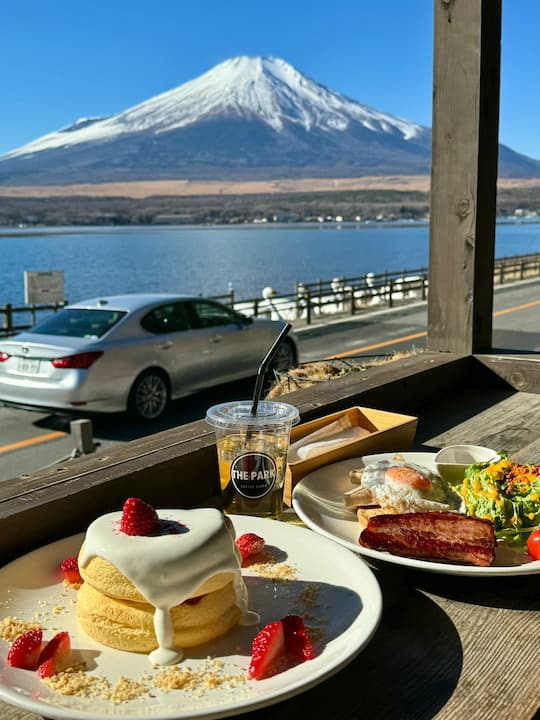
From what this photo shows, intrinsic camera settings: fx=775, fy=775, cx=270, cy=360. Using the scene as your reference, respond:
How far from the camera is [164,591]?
1.17 m

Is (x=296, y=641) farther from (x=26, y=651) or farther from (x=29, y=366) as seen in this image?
(x=29, y=366)

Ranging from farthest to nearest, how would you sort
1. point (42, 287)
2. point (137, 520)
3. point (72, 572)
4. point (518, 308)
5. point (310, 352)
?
point (518, 308) → point (42, 287) → point (310, 352) → point (72, 572) → point (137, 520)

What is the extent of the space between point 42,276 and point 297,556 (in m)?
18.5

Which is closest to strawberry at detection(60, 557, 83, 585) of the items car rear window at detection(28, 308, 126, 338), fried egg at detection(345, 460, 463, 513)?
fried egg at detection(345, 460, 463, 513)

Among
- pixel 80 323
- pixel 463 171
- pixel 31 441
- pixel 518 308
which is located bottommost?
pixel 518 308

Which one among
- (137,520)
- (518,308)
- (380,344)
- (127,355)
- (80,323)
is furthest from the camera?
(518,308)

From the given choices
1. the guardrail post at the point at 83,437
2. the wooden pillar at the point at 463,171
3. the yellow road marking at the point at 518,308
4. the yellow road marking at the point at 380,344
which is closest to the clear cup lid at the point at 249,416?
the wooden pillar at the point at 463,171

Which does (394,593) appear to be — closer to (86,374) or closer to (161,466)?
(161,466)

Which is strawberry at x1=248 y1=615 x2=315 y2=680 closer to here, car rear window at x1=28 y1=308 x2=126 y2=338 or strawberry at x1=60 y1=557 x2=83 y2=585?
strawberry at x1=60 y1=557 x2=83 y2=585

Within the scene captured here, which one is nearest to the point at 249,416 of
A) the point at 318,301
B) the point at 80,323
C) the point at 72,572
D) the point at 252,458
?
the point at 252,458

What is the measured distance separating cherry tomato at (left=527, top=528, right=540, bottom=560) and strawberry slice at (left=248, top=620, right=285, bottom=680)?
2.08 ft

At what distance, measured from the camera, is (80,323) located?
10500 mm

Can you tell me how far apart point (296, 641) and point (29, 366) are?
9.39 m

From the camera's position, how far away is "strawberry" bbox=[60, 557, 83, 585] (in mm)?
1380
